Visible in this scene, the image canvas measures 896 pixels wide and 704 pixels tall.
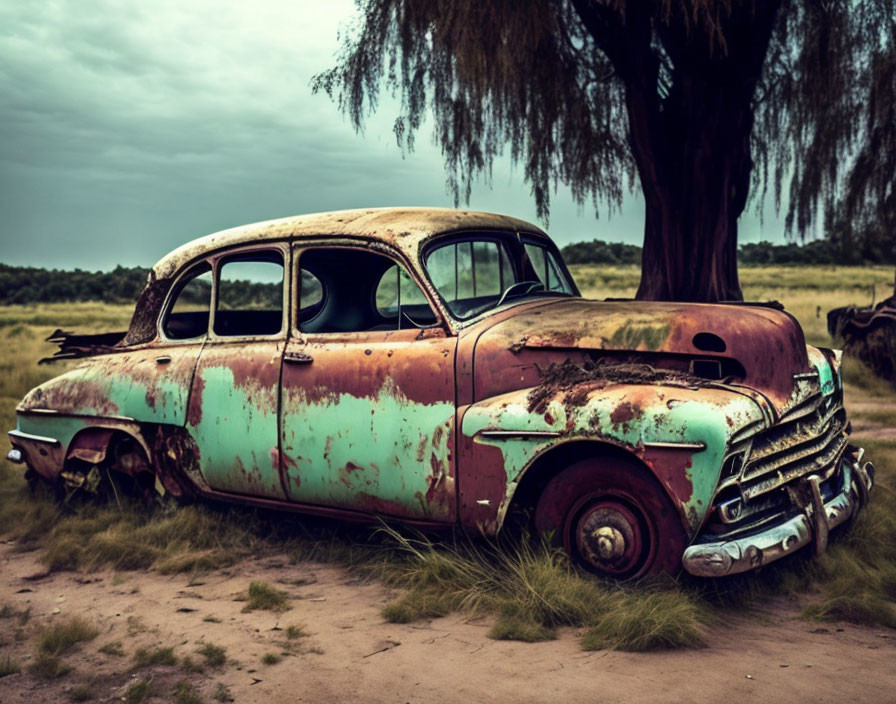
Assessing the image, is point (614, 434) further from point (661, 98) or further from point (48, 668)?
point (661, 98)

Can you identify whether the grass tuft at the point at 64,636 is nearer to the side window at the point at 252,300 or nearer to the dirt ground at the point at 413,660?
the dirt ground at the point at 413,660

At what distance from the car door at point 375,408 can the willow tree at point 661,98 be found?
3.88 m

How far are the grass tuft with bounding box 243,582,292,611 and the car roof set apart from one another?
183 cm

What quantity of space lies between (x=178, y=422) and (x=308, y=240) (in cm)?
133

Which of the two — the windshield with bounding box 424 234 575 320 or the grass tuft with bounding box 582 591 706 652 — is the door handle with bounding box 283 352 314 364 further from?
the grass tuft with bounding box 582 591 706 652

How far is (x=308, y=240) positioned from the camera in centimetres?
527

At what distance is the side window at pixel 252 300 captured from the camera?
5.55 m

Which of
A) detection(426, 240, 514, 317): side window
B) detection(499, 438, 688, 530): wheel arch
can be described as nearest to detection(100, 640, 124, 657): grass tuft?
detection(499, 438, 688, 530): wheel arch

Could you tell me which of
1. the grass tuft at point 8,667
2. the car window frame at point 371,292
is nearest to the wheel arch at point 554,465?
the car window frame at point 371,292

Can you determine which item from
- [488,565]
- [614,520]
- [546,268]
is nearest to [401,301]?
[546,268]

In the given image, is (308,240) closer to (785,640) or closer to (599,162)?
(785,640)

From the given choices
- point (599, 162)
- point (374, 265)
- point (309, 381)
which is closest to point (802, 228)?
point (599, 162)

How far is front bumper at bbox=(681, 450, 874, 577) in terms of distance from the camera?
386 cm

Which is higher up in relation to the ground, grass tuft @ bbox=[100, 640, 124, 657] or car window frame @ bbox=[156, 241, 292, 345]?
car window frame @ bbox=[156, 241, 292, 345]
